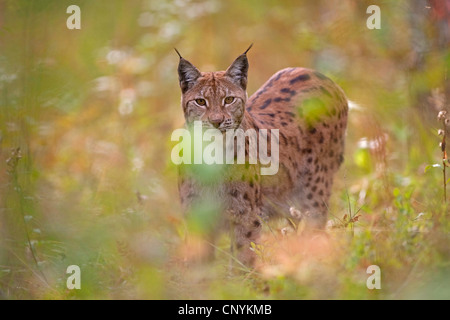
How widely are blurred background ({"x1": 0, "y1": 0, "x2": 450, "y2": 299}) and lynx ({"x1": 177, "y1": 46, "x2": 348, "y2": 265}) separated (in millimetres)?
366

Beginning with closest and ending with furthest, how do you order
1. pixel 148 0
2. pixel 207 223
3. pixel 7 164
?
pixel 7 164 < pixel 207 223 < pixel 148 0

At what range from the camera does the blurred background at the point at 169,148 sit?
493cm

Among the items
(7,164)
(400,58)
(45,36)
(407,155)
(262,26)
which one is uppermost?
(262,26)

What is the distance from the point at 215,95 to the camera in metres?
5.87

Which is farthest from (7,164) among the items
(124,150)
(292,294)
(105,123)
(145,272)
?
(105,123)

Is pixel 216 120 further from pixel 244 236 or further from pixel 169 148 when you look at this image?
pixel 169 148

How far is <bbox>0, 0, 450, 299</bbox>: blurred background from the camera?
4.93 metres

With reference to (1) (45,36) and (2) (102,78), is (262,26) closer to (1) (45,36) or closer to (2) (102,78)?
(2) (102,78)

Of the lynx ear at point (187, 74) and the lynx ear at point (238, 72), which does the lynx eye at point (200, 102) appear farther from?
the lynx ear at point (238, 72)

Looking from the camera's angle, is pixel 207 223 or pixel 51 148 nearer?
pixel 207 223

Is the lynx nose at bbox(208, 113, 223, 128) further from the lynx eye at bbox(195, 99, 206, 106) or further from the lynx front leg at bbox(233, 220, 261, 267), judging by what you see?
the lynx front leg at bbox(233, 220, 261, 267)

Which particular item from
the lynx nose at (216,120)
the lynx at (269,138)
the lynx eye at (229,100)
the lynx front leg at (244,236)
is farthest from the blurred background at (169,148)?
the lynx eye at (229,100)
